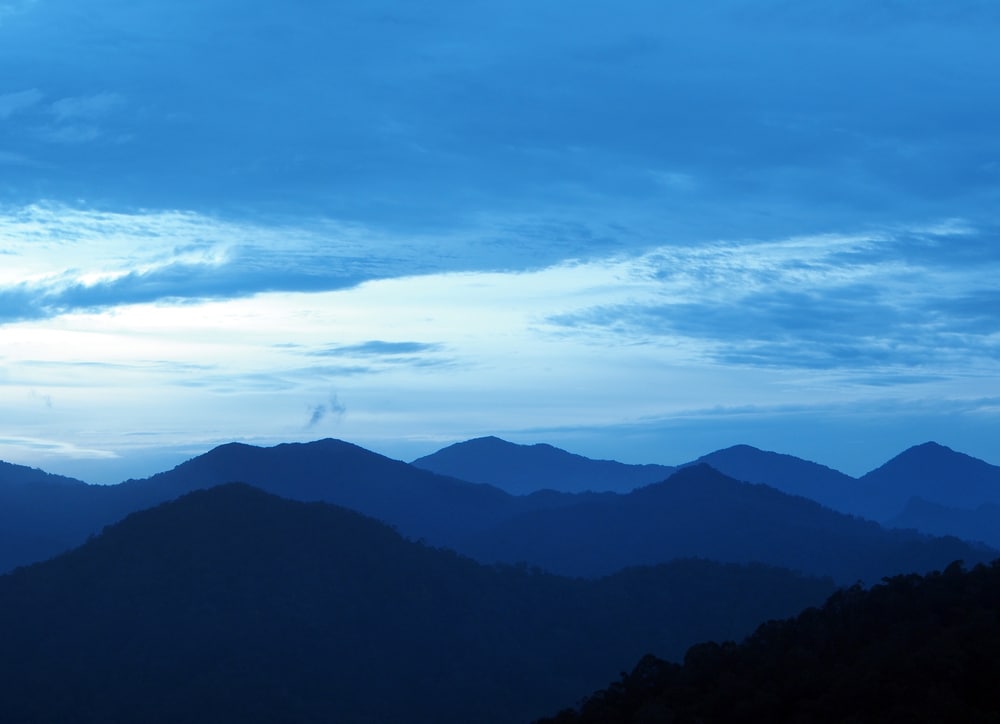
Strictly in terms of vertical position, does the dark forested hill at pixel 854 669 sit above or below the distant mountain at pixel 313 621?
above

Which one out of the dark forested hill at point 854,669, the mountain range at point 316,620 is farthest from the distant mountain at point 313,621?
the dark forested hill at point 854,669

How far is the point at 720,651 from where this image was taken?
182 ft

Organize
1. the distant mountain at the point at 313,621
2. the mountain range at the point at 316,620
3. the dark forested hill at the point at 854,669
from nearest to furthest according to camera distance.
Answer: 1. the dark forested hill at the point at 854,669
2. the distant mountain at the point at 313,621
3. the mountain range at the point at 316,620

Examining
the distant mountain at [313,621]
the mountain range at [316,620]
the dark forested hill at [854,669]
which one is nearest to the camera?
the dark forested hill at [854,669]

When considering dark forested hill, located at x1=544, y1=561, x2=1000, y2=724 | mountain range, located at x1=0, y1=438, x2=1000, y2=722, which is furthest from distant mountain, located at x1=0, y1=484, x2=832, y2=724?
dark forested hill, located at x1=544, y1=561, x2=1000, y2=724

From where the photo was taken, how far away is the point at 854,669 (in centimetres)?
4697

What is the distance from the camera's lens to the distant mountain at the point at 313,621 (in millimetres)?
129250

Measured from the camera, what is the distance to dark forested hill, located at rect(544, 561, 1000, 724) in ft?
141

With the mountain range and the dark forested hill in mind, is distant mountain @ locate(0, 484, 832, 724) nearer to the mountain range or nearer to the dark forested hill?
the mountain range

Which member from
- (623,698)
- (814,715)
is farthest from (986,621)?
(623,698)

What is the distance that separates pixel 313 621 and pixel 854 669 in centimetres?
11024

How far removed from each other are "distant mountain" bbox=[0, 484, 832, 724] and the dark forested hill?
7752 centimetres

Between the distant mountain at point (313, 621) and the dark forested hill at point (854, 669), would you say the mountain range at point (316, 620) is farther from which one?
the dark forested hill at point (854, 669)

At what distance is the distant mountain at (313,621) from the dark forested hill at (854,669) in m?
77.5
